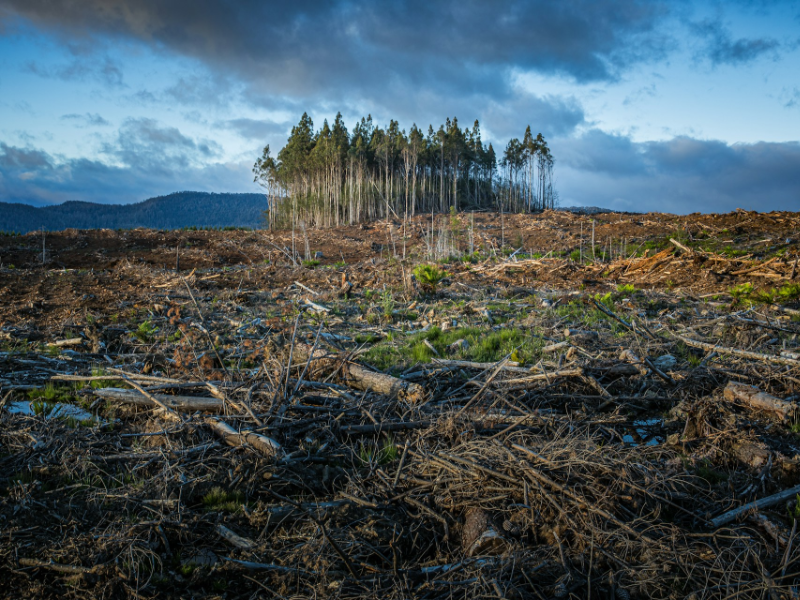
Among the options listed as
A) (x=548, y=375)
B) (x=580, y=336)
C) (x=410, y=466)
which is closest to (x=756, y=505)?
(x=548, y=375)

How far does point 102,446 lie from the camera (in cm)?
323

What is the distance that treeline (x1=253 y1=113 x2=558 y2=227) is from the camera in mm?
46781

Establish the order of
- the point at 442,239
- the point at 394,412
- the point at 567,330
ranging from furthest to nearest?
the point at 442,239 < the point at 567,330 < the point at 394,412

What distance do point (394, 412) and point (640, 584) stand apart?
2.05m

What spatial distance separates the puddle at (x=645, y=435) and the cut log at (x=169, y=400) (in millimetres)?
3255

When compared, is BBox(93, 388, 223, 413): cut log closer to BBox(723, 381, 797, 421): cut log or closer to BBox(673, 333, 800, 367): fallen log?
BBox(723, 381, 797, 421): cut log

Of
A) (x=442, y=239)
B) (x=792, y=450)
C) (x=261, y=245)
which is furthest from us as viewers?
(x=261, y=245)

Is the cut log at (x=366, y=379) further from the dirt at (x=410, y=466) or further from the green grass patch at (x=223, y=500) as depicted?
the green grass patch at (x=223, y=500)

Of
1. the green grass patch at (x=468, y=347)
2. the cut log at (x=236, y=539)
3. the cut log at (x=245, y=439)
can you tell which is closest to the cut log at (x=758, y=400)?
the green grass patch at (x=468, y=347)

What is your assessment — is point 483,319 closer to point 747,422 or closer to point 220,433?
point 747,422

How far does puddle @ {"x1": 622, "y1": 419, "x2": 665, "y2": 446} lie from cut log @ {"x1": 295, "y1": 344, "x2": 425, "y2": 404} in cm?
166

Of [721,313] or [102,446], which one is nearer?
[102,446]

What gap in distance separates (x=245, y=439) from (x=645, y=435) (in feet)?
10.0

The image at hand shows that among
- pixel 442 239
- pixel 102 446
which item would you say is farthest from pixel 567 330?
pixel 442 239
